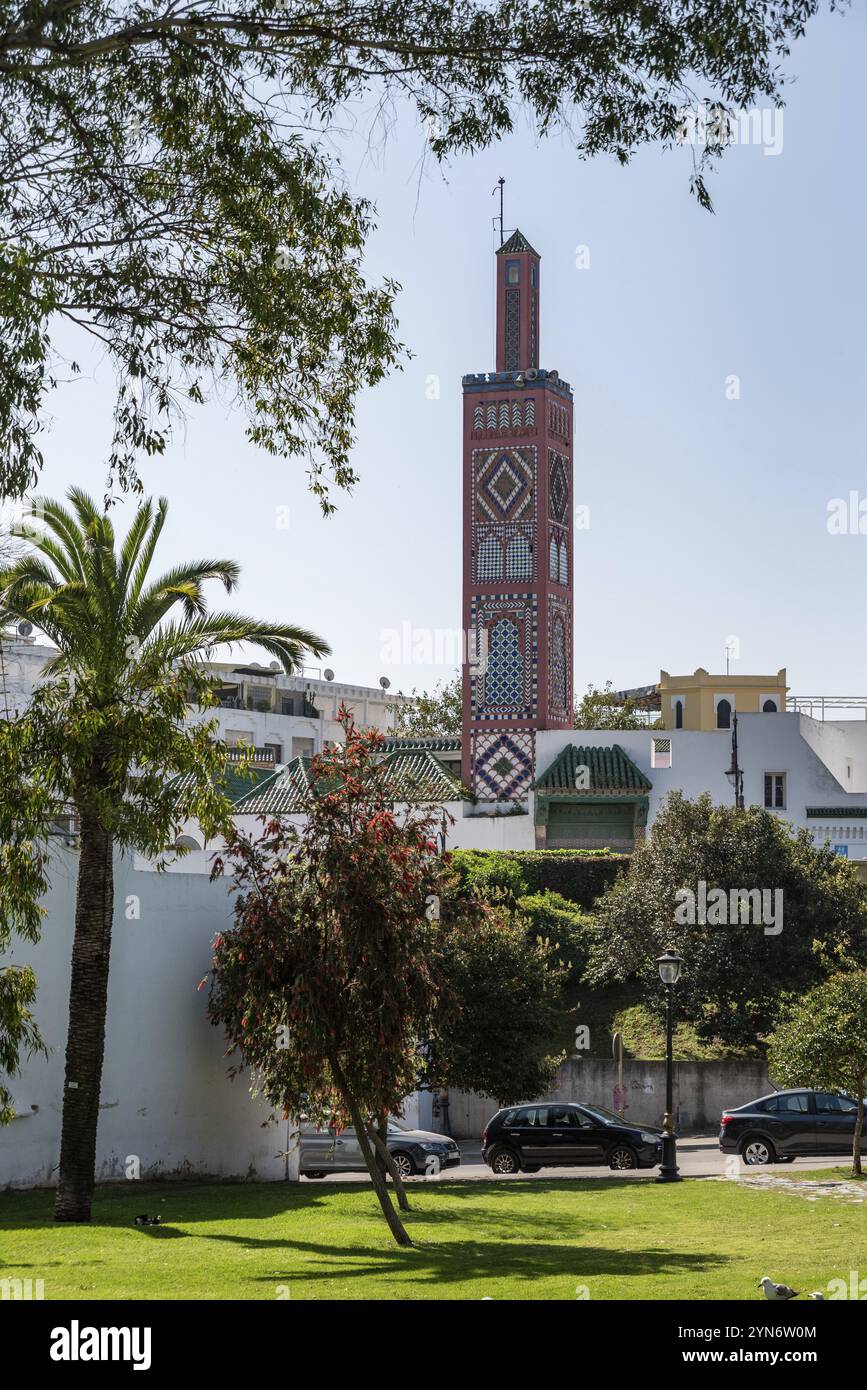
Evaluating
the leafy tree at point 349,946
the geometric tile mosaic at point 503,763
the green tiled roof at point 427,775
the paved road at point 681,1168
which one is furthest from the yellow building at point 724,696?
the leafy tree at point 349,946

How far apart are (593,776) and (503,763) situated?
2.67m

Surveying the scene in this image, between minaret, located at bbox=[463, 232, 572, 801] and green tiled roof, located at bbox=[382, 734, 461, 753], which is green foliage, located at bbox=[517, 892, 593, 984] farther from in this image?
green tiled roof, located at bbox=[382, 734, 461, 753]

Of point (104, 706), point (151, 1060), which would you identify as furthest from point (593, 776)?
point (104, 706)

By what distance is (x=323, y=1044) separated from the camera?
14.8 metres

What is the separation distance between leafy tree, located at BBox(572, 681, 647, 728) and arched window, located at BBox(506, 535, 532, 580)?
87.8 feet

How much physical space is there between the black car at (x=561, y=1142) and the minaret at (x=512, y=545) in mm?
19296

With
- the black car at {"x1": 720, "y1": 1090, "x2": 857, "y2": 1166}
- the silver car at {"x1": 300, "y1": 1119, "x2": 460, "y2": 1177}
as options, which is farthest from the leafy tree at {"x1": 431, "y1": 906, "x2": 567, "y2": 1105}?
the black car at {"x1": 720, "y1": 1090, "x2": 857, "y2": 1166}

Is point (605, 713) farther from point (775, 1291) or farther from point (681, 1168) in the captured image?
point (775, 1291)

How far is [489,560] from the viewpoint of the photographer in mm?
46438

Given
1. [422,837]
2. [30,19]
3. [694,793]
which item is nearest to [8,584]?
[422,837]

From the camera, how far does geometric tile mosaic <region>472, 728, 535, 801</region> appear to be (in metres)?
46.6

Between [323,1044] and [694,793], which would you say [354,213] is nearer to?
[323,1044]

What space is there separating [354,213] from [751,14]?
11.4ft
